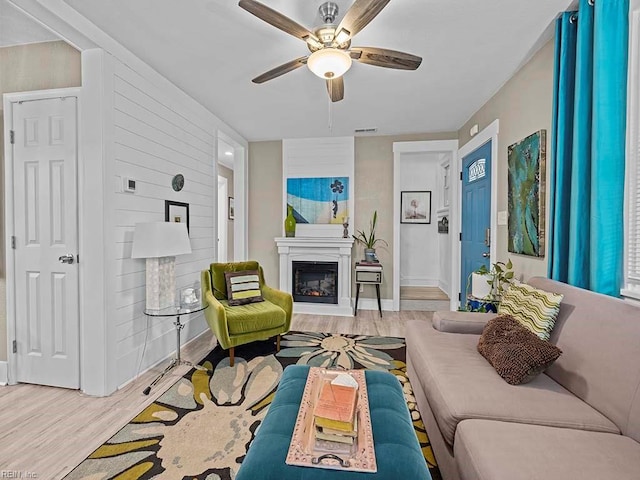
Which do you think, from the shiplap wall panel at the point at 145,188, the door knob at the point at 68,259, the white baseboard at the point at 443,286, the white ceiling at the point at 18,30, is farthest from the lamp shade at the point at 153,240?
the white baseboard at the point at 443,286

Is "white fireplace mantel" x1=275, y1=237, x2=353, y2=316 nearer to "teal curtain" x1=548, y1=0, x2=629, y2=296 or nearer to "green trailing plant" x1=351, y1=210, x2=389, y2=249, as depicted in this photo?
"green trailing plant" x1=351, y1=210, x2=389, y2=249

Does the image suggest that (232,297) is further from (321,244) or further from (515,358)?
(515,358)

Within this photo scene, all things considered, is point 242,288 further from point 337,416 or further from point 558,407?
Answer: point 558,407

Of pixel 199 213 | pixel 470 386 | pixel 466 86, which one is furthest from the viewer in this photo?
pixel 199 213

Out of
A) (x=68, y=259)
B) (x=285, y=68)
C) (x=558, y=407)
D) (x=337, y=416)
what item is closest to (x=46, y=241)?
(x=68, y=259)

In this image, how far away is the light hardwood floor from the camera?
66.3 inches

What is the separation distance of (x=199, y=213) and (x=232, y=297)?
109 centimetres

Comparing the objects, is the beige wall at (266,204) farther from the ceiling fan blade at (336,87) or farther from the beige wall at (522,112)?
the beige wall at (522,112)

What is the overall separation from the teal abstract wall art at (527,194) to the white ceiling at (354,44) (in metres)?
0.75

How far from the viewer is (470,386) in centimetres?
152

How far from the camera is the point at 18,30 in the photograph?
2.35 m

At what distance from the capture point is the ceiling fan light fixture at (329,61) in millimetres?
1863

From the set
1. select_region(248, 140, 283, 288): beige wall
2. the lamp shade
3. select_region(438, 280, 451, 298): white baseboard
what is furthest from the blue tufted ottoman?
select_region(438, 280, 451, 298): white baseboard

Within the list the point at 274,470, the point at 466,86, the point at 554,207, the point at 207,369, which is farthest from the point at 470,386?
the point at 466,86
